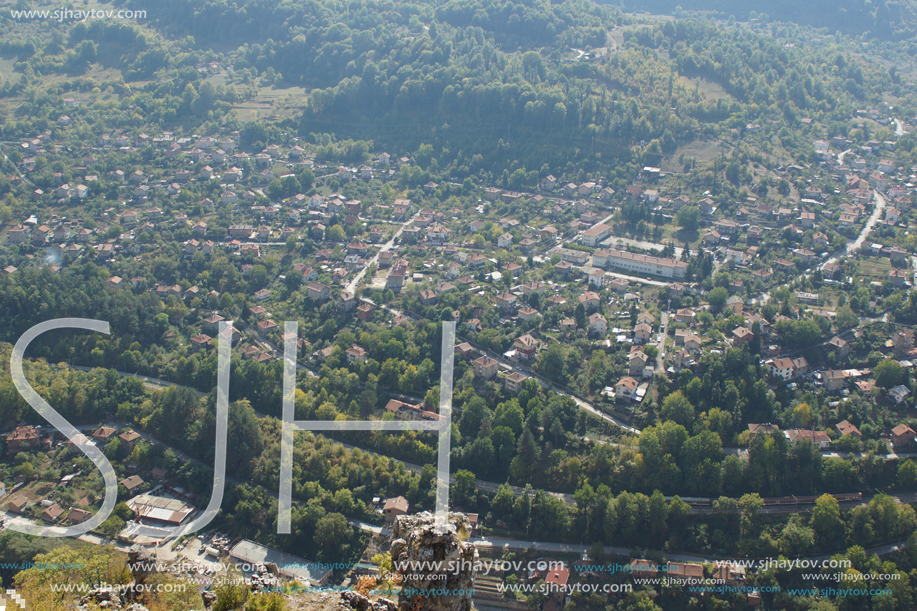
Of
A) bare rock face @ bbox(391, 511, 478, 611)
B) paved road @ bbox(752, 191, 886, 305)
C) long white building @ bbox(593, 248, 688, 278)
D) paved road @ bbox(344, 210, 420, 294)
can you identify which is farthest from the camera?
long white building @ bbox(593, 248, 688, 278)

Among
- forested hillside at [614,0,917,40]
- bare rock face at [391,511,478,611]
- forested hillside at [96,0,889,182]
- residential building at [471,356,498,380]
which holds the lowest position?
residential building at [471,356,498,380]

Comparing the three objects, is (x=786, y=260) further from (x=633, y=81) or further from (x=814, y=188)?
(x=633, y=81)

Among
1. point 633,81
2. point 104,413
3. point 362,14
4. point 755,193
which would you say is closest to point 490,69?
point 633,81

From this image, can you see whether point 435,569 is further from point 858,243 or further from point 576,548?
point 858,243

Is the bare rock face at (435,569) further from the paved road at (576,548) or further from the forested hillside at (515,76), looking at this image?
the forested hillside at (515,76)

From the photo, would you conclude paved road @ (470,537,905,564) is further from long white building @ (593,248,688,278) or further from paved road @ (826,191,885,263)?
paved road @ (826,191,885,263)

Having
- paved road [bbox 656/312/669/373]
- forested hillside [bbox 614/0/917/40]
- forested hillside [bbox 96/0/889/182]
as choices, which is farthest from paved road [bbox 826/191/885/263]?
forested hillside [bbox 614/0/917/40]

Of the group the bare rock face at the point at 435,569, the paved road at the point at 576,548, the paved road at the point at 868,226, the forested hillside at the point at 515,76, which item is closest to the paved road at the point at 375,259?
the forested hillside at the point at 515,76

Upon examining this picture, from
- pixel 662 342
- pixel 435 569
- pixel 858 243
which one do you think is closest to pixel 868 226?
pixel 858 243
